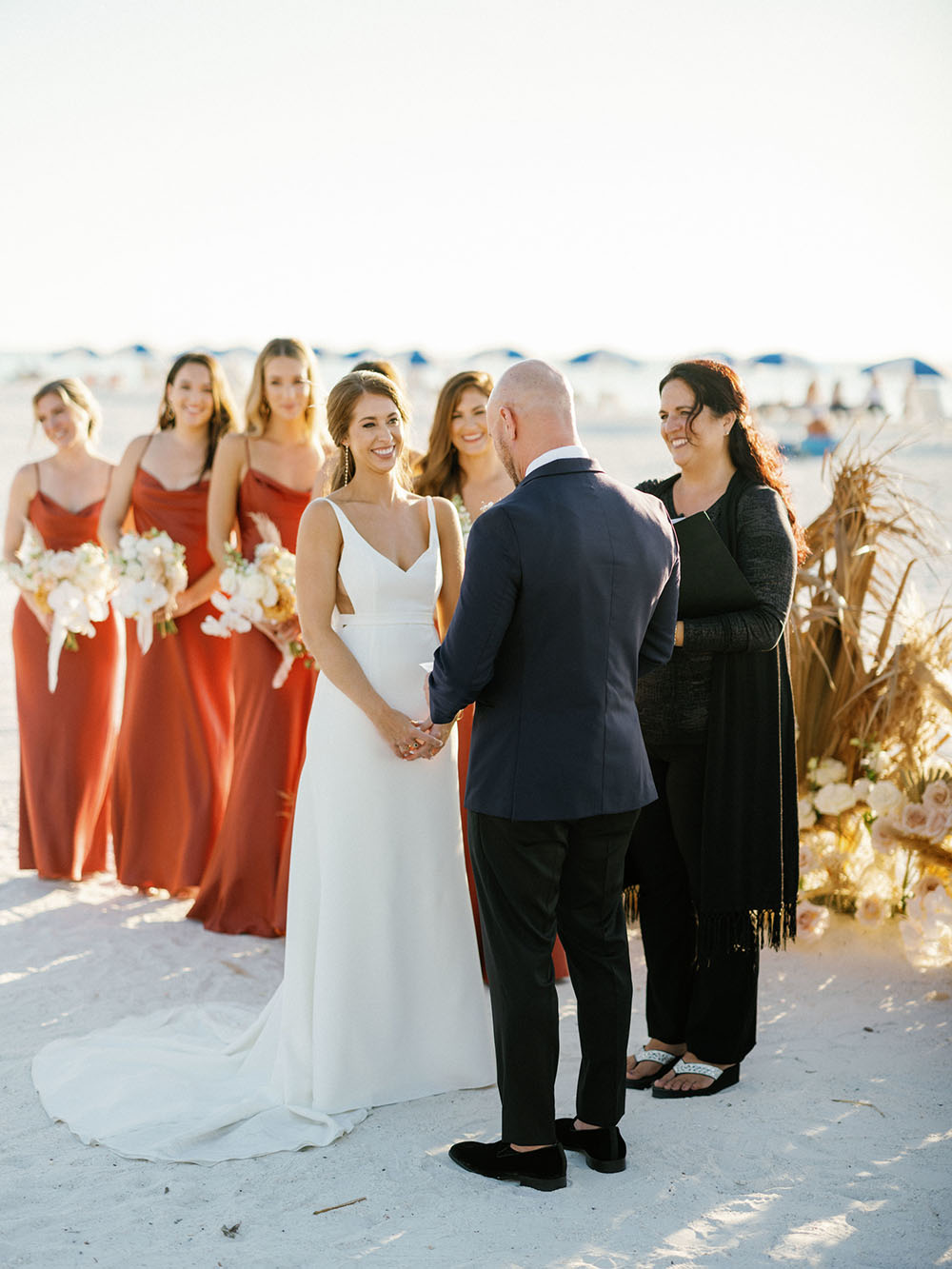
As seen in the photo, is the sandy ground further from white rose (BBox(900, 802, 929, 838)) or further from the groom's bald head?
the groom's bald head

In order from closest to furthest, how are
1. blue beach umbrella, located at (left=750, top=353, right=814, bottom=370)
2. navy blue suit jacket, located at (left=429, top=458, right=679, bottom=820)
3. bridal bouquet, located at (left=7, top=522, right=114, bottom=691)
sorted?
navy blue suit jacket, located at (left=429, top=458, right=679, bottom=820) → bridal bouquet, located at (left=7, top=522, right=114, bottom=691) → blue beach umbrella, located at (left=750, top=353, right=814, bottom=370)

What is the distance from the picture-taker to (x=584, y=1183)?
359cm

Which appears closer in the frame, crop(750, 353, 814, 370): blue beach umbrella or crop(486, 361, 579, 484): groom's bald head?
crop(486, 361, 579, 484): groom's bald head

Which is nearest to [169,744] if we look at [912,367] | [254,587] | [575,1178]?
[254,587]

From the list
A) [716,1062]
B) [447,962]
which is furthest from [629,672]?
[716,1062]

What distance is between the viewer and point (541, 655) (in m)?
3.28

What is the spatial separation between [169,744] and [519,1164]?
3.51 metres

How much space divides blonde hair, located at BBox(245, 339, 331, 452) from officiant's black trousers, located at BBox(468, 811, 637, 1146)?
3121 millimetres

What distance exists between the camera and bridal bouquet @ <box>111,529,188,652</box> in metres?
6.01

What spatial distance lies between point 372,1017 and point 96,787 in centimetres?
318

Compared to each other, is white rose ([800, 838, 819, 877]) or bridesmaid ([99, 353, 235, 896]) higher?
bridesmaid ([99, 353, 235, 896])

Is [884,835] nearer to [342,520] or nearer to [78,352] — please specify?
[342,520]

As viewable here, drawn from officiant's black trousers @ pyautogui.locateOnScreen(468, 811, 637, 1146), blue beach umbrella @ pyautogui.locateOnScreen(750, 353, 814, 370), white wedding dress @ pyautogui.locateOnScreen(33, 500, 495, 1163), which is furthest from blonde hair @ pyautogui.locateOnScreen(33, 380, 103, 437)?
blue beach umbrella @ pyautogui.locateOnScreen(750, 353, 814, 370)

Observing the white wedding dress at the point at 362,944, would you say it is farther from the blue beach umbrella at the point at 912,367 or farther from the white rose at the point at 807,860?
the blue beach umbrella at the point at 912,367
